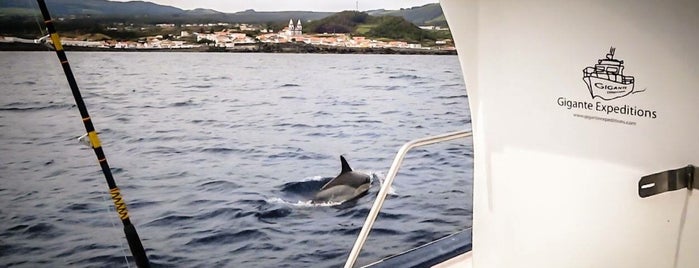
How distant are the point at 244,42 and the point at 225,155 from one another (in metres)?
0.57

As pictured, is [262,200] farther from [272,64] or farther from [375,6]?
[375,6]

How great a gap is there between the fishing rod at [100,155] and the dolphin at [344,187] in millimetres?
962

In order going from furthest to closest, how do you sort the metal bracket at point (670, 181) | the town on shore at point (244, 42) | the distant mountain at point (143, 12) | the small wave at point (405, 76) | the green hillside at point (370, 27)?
the small wave at point (405, 76) < the green hillside at point (370, 27) < the town on shore at point (244, 42) < the distant mountain at point (143, 12) < the metal bracket at point (670, 181)

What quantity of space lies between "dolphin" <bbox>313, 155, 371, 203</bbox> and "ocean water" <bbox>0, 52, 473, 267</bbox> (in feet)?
0.13

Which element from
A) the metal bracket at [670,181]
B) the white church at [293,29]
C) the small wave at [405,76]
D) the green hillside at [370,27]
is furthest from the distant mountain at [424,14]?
the metal bracket at [670,181]

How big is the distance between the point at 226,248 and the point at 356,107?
3.53ft

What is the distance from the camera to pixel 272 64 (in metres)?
2.76

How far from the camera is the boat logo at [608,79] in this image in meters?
1.42

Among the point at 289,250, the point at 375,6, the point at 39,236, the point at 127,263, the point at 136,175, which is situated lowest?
the point at 289,250

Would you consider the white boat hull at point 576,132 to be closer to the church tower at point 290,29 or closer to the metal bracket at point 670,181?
the metal bracket at point 670,181

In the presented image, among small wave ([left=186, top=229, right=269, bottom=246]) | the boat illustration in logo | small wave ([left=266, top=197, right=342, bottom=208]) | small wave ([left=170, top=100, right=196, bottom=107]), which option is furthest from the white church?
the boat illustration in logo

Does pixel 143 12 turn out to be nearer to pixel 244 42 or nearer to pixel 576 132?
pixel 244 42

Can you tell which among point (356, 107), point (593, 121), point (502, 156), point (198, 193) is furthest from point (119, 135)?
point (593, 121)

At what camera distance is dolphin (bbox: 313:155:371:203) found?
292 cm
